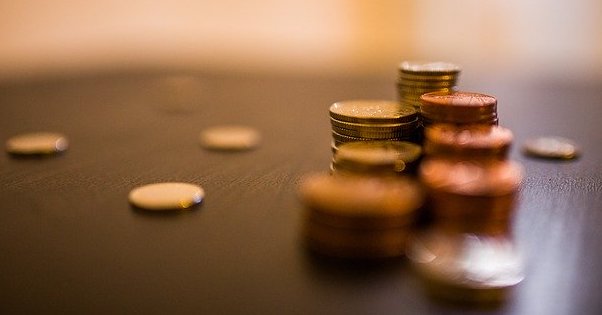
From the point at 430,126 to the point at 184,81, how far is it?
119cm

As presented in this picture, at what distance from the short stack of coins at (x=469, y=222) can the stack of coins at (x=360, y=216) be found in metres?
0.03

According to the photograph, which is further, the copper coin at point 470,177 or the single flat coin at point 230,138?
the single flat coin at point 230,138

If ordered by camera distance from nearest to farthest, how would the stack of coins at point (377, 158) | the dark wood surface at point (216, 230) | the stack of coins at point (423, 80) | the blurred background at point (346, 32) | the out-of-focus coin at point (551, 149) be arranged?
the dark wood surface at point (216, 230) → the stack of coins at point (377, 158) → the stack of coins at point (423, 80) → the out-of-focus coin at point (551, 149) → the blurred background at point (346, 32)

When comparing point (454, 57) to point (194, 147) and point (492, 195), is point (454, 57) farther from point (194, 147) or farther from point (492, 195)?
point (492, 195)

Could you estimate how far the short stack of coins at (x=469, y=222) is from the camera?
1.87 feet

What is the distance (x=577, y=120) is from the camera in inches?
53.2

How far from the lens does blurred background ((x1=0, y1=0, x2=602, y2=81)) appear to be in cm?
299

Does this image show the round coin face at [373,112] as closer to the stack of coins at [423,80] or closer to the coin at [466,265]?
the stack of coins at [423,80]

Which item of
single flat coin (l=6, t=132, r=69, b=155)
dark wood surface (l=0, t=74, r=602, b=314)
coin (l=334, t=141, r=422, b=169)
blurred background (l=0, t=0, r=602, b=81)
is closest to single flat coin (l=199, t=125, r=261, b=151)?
dark wood surface (l=0, t=74, r=602, b=314)

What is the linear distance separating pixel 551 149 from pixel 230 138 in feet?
1.55

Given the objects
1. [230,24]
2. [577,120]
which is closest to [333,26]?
[230,24]

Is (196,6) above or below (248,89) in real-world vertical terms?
above


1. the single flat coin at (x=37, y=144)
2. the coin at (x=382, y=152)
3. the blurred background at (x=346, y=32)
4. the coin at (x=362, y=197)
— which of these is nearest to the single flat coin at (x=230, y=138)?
the single flat coin at (x=37, y=144)

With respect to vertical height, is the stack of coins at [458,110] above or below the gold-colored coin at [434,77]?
below
